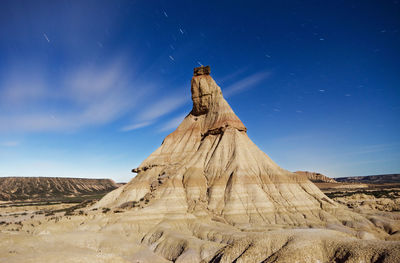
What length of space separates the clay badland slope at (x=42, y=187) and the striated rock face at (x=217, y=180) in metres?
100

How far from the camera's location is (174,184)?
46.0 m

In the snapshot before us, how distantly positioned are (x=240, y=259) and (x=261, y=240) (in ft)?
8.92

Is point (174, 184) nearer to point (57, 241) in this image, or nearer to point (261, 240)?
point (57, 241)

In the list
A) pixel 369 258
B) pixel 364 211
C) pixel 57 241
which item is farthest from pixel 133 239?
pixel 364 211

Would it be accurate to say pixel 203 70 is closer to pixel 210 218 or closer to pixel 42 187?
pixel 210 218

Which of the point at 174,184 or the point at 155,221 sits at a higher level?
the point at 174,184

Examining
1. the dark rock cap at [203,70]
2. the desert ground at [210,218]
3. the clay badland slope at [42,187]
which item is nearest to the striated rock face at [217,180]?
the desert ground at [210,218]

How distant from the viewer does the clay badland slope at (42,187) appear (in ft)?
430

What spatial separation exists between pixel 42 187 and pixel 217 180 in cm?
14079

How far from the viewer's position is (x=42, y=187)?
148750mm

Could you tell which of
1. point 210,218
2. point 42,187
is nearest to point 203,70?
point 210,218

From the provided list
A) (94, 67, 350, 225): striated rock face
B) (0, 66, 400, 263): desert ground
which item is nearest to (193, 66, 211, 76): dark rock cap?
(0, 66, 400, 263): desert ground

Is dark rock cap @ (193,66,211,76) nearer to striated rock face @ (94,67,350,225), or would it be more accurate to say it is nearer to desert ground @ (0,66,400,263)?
desert ground @ (0,66,400,263)

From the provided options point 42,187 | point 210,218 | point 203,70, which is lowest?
point 210,218
